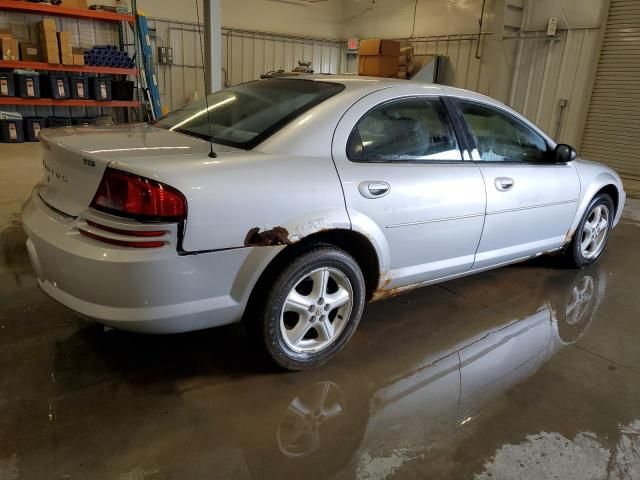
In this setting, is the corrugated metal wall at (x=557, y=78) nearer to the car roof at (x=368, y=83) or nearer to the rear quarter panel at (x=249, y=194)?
the car roof at (x=368, y=83)

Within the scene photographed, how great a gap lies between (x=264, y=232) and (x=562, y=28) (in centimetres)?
935

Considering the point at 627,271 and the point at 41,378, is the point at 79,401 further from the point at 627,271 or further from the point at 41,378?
the point at 627,271

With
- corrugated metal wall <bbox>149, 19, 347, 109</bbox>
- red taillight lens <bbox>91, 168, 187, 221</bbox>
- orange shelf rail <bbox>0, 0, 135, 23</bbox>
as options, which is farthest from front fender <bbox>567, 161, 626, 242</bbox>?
corrugated metal wall <bbox>149, 19, 347, 109</bbox>

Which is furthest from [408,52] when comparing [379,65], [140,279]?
[140,279]

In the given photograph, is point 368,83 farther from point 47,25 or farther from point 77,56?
point 47,25

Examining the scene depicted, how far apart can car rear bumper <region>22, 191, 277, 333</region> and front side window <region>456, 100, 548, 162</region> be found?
1629mm

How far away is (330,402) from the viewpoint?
2.16 meters

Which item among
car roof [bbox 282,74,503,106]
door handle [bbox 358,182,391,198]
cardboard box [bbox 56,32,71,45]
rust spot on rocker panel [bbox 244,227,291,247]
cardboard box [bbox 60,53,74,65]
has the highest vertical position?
cardboard box [bbox 56,32,71,45]

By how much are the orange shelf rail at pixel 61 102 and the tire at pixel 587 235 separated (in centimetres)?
869

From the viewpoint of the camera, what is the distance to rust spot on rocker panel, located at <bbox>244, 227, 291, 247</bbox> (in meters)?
1.97

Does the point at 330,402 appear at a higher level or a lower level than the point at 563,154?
lower

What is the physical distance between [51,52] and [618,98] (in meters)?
10.1

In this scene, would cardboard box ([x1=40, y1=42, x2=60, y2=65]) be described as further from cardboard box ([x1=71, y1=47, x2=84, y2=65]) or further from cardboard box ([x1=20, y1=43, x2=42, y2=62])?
cardboard box ([x1=71, y1=47, x2=84, y2=65])

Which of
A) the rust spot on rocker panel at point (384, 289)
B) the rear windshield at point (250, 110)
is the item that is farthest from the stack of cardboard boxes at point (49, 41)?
the rust spot on rocker panel at point (384, 289)
